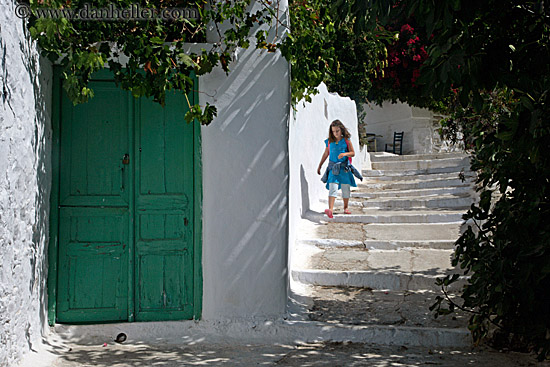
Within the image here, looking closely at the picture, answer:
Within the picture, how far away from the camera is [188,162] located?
3.99 m

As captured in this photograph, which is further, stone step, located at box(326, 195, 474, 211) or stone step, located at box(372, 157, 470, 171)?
stone step, located at box(372, 157, 470, 171)

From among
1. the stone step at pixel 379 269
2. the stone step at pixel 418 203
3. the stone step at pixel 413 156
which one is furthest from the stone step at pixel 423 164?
the stone step at pixel 379 269

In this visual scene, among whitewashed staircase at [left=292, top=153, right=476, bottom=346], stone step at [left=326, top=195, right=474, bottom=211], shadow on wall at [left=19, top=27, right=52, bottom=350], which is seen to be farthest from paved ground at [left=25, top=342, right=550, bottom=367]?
stone step at [left=326, top=195, right=474, bottom=211]

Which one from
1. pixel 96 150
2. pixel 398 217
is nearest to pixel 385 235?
pixel 398 217

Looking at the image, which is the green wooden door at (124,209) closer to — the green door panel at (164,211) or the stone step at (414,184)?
the green door panel at (164,211)

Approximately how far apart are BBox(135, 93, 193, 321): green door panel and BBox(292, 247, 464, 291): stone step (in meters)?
1.47

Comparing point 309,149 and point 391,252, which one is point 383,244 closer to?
point 391,252

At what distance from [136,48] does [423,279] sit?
3314mm

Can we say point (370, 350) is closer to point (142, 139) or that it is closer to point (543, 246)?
point (543, 246)

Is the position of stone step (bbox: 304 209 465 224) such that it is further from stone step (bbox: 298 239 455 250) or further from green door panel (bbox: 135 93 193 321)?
green door panel (bbox: 135 93 193 321)

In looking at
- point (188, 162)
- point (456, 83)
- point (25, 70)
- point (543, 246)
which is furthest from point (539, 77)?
point (25, 70)

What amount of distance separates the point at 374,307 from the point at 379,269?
759mm

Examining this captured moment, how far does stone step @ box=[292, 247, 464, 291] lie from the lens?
15.9ft

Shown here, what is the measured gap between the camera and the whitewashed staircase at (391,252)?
4230 millimetres
